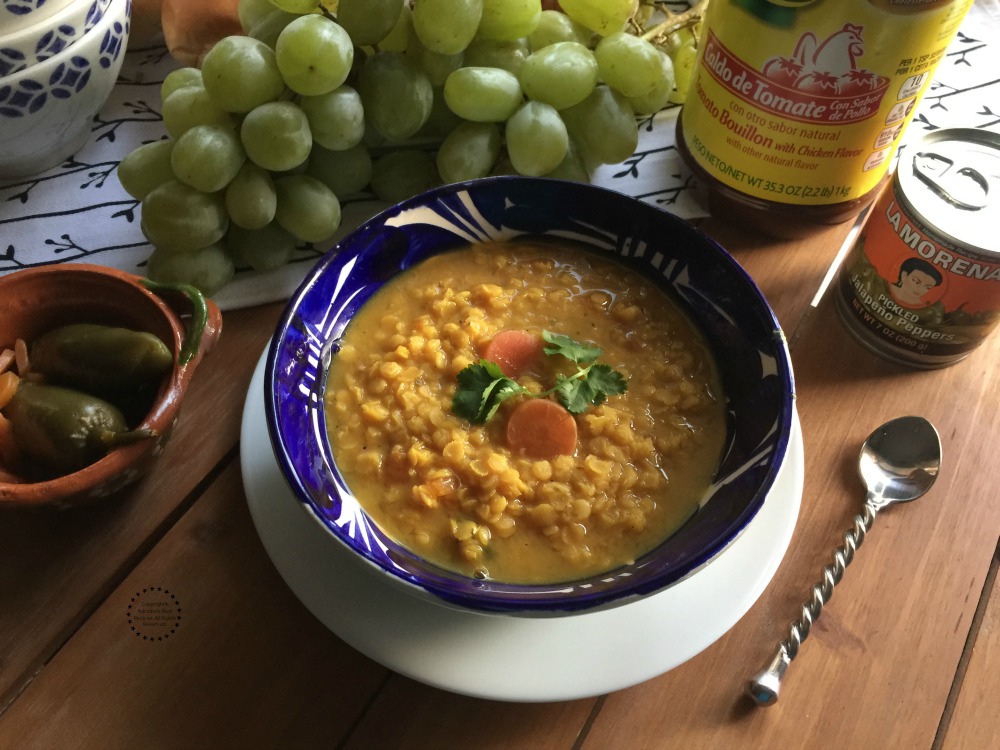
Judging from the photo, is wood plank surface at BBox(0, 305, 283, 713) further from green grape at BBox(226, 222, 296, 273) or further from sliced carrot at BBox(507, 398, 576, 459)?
sliced carrot at BBox(507, 398, 576, 459)

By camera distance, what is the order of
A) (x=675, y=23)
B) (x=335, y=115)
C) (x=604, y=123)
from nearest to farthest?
(x=335, y=115) < (x=604, y=123) < (x=675, y=23)

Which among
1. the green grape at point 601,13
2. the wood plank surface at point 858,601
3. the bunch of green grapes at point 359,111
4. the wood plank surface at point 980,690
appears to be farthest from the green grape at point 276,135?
the wood plank surface at point 980,690

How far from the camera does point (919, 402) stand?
1.03 m

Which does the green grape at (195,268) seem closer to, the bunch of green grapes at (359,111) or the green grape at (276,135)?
the bunch of green grapes at (359,111)

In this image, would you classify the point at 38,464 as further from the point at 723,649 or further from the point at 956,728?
the point at 956,728

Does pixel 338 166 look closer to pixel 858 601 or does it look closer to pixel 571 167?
pixel 571 167

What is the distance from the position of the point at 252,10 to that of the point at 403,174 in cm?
29

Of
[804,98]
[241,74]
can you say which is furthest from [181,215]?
[804,98]

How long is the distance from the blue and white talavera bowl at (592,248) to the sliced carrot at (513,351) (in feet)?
0.53

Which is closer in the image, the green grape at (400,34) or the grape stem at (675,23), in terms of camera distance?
the green grape at (400,34)

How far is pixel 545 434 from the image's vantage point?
87cm

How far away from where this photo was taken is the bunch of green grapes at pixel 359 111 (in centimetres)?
96

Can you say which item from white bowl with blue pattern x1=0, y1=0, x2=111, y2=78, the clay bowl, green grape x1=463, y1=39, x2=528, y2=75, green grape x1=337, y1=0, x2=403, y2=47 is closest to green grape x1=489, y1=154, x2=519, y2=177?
green grape x1=463, y1=39, x2=528, y2=75

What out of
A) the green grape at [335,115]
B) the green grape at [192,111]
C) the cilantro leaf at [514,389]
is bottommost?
the cilantro leaf at [514,389]
